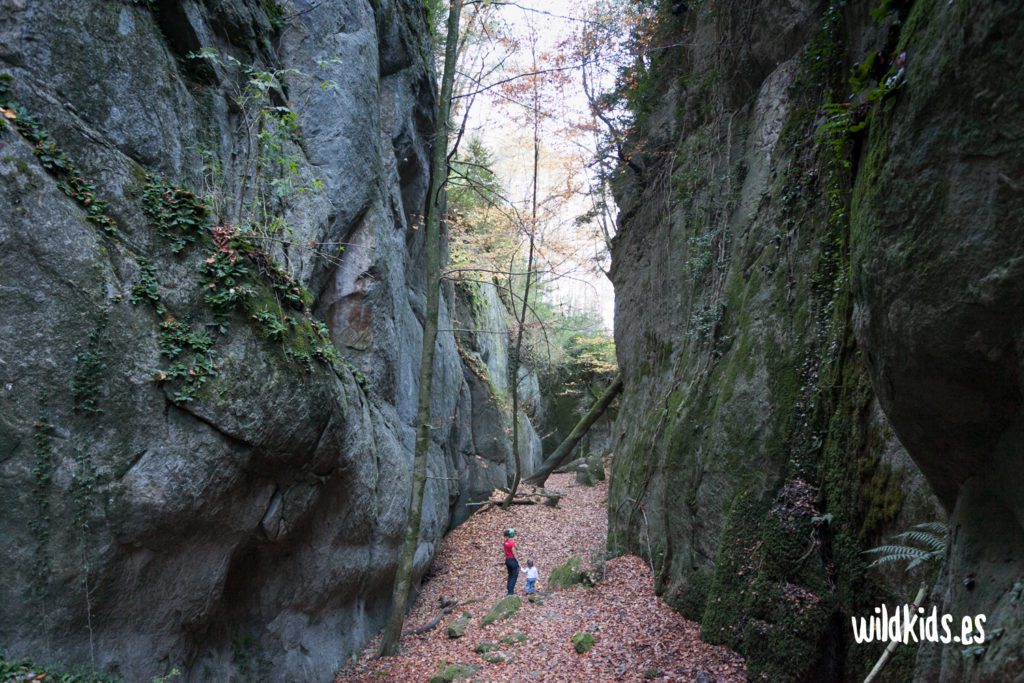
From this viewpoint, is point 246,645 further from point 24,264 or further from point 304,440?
point 24,264

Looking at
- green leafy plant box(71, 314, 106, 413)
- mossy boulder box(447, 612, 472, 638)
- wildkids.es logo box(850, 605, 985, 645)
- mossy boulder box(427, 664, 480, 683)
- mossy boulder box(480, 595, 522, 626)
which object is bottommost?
mossy boulder box(447, 612, 472, 638)

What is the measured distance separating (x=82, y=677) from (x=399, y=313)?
8.94 m

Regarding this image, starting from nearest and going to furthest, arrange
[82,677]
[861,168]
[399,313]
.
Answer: [861,168] → [82,677] → [399,313]

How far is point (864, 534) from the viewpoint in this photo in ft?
19.0

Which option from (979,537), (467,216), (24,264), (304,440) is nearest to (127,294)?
(24,264)

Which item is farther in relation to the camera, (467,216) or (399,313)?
(467,216)

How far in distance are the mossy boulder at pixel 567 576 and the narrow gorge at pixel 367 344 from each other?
4.15ft

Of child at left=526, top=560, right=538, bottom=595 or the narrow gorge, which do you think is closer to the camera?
the narrow gorge

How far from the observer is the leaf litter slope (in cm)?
746

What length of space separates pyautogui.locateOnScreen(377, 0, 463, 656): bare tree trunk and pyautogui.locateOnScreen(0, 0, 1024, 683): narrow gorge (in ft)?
2.74

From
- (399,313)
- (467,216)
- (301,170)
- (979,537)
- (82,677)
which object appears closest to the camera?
(979,537)

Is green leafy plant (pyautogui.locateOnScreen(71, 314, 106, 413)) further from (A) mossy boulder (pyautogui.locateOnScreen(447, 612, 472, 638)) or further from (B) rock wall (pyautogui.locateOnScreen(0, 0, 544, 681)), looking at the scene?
(A) mossy boulder (pyautogui.locateOnScreen(447, 612, 472, 638))

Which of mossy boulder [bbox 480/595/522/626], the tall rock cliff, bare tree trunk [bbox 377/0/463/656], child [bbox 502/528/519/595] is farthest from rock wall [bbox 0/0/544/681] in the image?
the tall rock cliff

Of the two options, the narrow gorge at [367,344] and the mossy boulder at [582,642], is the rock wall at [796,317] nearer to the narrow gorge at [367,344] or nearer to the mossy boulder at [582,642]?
the narrow gorge at [367,344]
